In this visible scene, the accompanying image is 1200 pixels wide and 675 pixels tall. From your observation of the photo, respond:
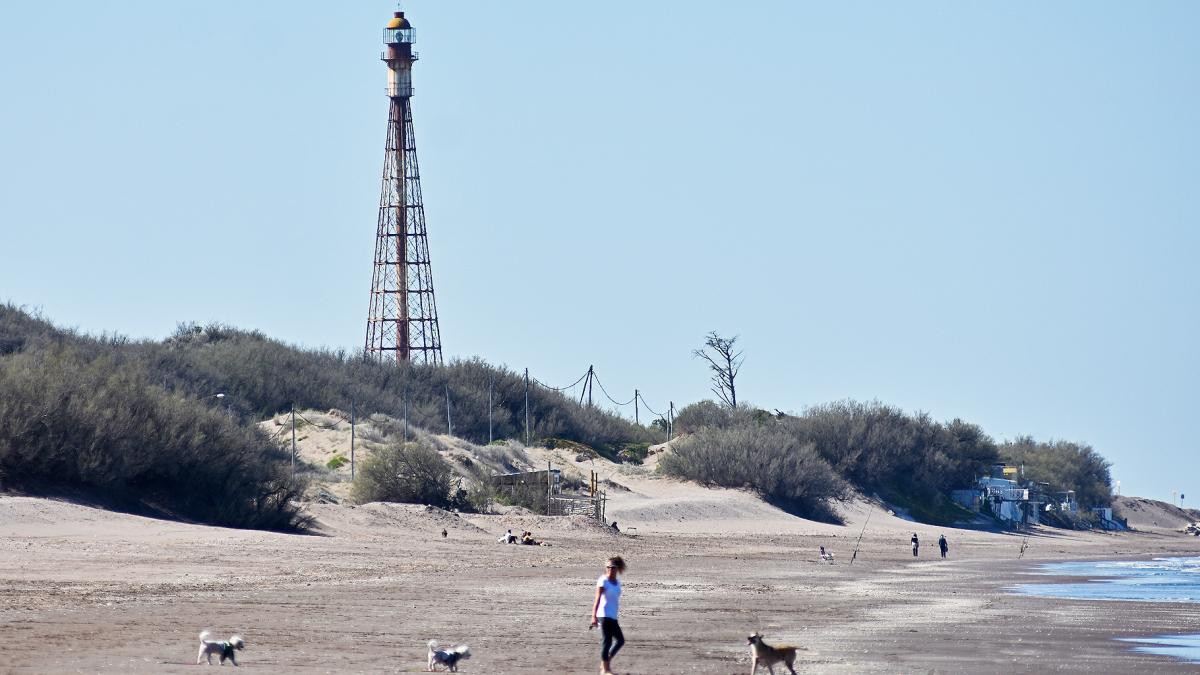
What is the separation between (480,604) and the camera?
20.1 metres

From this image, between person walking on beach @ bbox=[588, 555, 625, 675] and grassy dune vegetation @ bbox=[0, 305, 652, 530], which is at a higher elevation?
grassy dune vegetation @ bbox=[0, 305, 652, 530]

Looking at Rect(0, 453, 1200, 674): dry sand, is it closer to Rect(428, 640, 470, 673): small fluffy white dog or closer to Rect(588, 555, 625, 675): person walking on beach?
Rect(428, 640, 470, 673): small fluffy white dog

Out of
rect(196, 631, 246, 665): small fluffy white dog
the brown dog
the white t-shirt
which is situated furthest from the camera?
the white t-shirt

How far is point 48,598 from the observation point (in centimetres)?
1784

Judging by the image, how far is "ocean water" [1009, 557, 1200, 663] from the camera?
18.2m

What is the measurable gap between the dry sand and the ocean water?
608 mm

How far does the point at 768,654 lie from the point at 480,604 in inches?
279

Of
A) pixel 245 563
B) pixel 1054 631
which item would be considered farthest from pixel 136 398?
pixel 1054 631

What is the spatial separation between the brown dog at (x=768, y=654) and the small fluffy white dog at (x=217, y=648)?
4.43 meters

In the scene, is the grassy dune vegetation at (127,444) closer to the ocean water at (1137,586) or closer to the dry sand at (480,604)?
the dry sand at (480,604)

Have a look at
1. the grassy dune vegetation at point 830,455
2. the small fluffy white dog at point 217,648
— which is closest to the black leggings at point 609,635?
the small fluffy white dog at point 217,648

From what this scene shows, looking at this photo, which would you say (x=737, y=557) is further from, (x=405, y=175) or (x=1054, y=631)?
(x=405, y=175)

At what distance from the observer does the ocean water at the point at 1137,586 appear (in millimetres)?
18202

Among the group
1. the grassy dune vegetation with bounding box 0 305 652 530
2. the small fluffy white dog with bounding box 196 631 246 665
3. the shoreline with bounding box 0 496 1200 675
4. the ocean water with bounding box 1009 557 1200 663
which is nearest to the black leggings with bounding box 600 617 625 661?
the shoreline with bounding box 0 496 1200 675
